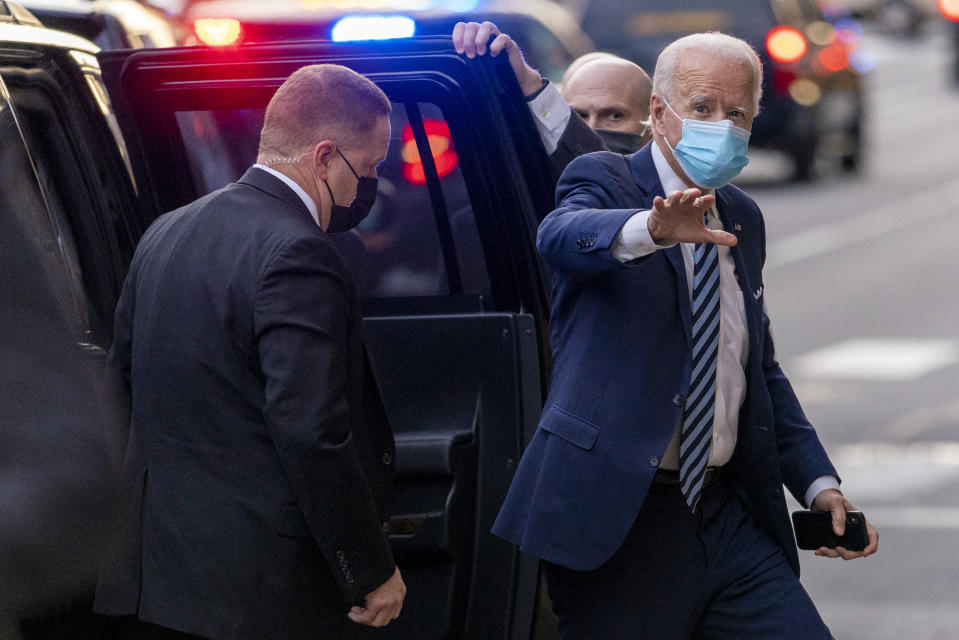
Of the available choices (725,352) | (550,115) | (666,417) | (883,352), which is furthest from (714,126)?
(883,352)

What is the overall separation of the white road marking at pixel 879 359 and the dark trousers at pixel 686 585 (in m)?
7.52

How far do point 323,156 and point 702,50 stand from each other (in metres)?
0.75

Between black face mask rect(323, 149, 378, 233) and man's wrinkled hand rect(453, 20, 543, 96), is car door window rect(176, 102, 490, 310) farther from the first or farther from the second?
black face mask rect(323, 149, 378, 233)

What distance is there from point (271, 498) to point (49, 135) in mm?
1382

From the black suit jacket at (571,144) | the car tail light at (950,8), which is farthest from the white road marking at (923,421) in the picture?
the car tail light at (950,8)

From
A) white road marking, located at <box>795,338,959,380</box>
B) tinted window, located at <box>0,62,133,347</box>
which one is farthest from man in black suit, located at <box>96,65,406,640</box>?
white road marking, located at <box>795,338,959,380</box>

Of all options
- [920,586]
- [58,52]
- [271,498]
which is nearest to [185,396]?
[271,498]

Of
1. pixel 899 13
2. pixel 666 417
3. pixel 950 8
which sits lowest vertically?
pixel 899 13

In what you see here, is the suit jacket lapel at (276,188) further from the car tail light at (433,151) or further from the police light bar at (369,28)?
the police light bar at (369,28)

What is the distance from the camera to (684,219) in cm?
282

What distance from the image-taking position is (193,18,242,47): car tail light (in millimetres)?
3762

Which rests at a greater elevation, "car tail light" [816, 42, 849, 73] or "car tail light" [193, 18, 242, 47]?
"car tail light" [193, 18, 242, 47]

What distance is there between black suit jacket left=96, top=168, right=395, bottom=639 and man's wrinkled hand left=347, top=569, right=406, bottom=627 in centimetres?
4

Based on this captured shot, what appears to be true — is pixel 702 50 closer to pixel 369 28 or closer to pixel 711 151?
pixel 711 151
